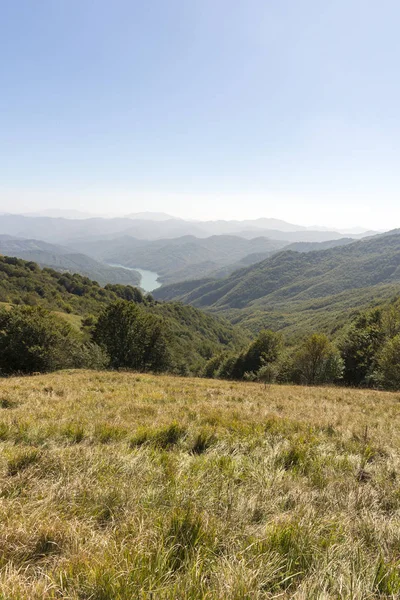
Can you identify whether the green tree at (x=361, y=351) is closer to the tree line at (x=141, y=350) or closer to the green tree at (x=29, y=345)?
the tree line at (x=141, y=350)

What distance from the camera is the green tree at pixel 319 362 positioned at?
32.8m

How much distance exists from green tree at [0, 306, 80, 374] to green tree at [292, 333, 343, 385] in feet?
99.2

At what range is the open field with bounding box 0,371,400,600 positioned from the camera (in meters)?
1.88

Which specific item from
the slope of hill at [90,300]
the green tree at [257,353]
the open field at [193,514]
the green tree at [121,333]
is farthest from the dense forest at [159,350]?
the slope of hill at [90,300]

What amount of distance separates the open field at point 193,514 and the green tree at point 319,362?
30017mm

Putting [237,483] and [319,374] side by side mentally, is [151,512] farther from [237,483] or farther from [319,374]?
[319,374]

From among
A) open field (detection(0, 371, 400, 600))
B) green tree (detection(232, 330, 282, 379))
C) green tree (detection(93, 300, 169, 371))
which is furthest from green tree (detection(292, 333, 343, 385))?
open field (detection(0, 371, 400, 600))

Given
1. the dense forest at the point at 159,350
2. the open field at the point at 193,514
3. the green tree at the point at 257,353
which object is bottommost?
the green tree at the point at 257,353

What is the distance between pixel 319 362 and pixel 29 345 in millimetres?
35970

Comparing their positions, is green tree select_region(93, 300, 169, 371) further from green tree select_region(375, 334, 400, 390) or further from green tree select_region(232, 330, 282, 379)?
green tree select_region(375, 334, 400, 390)

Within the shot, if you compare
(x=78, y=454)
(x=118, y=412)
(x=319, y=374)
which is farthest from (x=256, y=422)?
(x=319, y=374)

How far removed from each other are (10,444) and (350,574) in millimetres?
4813

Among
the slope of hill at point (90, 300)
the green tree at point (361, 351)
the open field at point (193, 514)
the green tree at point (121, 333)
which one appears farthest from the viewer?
the slope of hill at point (90, 300)

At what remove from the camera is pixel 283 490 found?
3.37 meters
